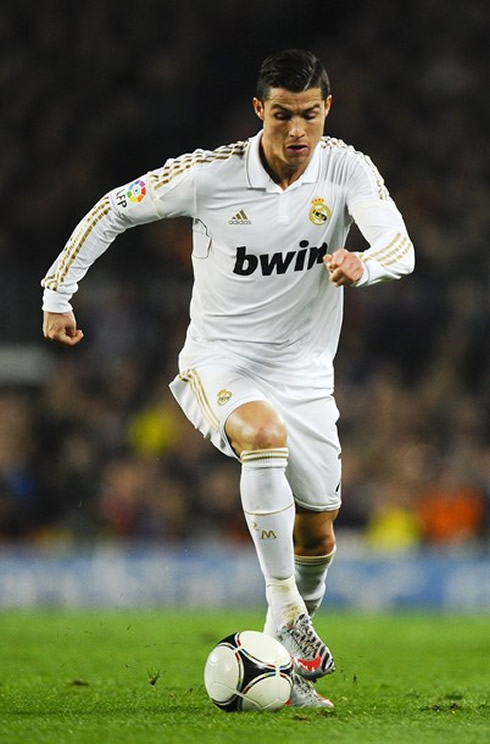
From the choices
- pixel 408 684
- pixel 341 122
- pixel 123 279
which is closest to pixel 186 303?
pixel 123 279

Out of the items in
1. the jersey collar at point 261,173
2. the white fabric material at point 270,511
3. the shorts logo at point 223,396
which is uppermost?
the jersey collar at point 261,173

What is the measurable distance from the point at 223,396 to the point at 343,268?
2.76 ft

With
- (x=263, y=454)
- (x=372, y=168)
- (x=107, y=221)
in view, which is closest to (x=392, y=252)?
(x=372, y=168)

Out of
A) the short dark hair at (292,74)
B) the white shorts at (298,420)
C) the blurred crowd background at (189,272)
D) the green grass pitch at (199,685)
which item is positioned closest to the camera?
the green grass pitch at (199,685)

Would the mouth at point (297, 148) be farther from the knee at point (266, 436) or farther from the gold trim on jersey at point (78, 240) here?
the knee at point (266, 436)

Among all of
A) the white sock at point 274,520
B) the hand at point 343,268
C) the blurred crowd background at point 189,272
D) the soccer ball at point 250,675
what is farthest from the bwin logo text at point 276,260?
the blurred crowd background at point 189,272

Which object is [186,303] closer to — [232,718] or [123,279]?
[123,279]

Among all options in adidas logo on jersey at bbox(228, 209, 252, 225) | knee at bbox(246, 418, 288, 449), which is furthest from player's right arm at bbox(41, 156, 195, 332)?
knee at bbox(246, 418, 288, 449)

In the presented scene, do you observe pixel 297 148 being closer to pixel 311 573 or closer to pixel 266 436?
pixel 266 436

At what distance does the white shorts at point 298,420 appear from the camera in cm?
600

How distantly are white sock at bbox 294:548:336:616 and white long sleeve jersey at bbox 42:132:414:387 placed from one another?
30.4 inches

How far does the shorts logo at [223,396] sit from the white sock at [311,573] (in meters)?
0.92

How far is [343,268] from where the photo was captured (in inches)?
209

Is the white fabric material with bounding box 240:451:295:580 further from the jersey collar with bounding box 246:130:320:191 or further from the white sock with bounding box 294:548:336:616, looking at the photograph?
the jersey collar with bounding box 246:130:320:191
